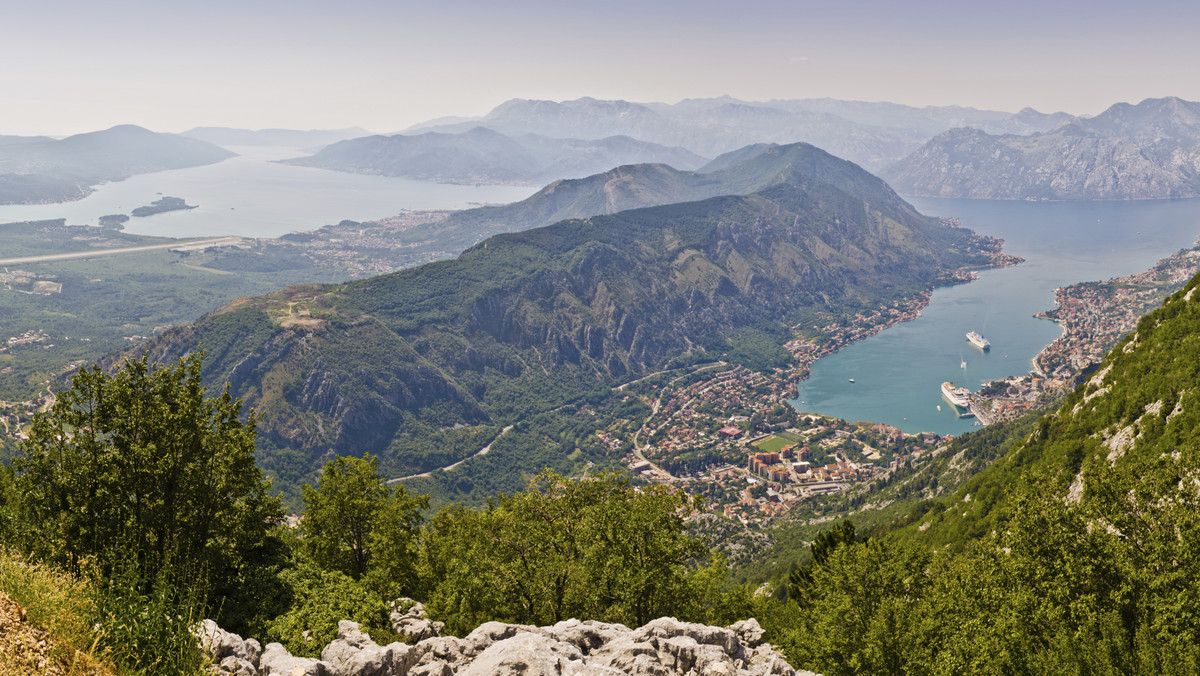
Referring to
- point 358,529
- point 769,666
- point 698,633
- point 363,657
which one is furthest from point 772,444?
point 363,657

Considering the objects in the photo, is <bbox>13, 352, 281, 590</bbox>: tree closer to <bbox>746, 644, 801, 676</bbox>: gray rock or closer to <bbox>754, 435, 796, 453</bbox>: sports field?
<bbox>746, 644, 801, 676</bbox>: gray rock

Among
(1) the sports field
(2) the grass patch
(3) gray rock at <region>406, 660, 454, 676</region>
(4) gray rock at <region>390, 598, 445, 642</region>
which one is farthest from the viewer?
(1) the sports field

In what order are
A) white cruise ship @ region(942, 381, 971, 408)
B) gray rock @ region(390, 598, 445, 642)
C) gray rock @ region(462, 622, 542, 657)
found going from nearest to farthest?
1. gray rock @ region(462, 622, 542, 657)
2. gray rock @ region(390, 598, 445, 642)
3. white cruise ship @ region(942, 381, 971, 408)

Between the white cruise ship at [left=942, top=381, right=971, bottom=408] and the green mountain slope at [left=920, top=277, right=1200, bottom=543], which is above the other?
the green mountain slope at [left=920, top=277, right=1200, bottom=543]

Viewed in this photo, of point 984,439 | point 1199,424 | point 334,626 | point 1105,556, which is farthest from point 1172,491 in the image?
point 984,439

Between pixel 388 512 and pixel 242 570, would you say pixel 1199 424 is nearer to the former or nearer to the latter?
pixel 388 512

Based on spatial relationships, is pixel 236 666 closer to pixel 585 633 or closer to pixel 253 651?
pixel 253 651

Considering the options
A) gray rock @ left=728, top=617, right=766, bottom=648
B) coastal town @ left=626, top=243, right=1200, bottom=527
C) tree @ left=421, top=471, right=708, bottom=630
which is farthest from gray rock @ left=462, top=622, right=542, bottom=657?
coastal town @ left=626, top=243, right=1200, bottom=527
